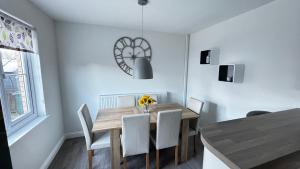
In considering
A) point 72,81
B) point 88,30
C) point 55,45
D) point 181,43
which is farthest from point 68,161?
point 181,43

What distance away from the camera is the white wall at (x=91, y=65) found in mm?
2680

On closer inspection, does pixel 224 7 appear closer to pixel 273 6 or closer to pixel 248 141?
pixel 273 6

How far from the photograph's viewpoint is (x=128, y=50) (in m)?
3.04

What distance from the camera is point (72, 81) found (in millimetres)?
2771

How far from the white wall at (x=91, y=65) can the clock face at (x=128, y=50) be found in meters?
0.10

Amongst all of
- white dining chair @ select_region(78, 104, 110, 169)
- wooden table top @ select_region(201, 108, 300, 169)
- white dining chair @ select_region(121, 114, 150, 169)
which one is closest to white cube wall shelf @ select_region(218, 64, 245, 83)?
wooden table top @ select_region(201, 108, 300, 169)

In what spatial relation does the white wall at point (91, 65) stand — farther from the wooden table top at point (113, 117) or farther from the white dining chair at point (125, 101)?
the wooden table top at point (113, 117)

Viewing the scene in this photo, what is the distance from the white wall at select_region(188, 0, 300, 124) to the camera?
159cm

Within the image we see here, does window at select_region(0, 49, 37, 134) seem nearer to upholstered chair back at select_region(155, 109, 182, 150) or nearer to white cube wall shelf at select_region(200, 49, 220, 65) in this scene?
upholstered chair back at select_region(155, 109, 182, 150)

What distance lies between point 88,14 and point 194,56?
2497 mm

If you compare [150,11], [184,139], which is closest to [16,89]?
[150,11]

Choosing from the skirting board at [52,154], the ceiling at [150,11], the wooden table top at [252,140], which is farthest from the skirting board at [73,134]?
the wooden table top at [252,140]

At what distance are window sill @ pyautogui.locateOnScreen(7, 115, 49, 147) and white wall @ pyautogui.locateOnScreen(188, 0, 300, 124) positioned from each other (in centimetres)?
309

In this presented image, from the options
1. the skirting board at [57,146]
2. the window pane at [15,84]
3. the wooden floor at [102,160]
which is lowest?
the wooden floor at [102,160]
